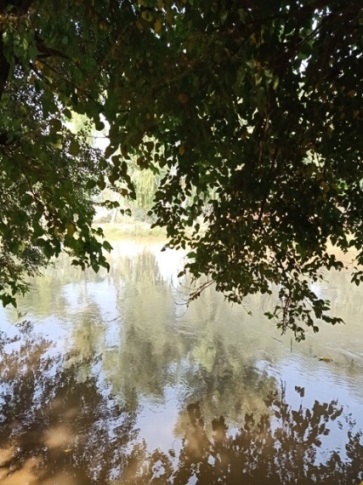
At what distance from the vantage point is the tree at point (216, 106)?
158 cm

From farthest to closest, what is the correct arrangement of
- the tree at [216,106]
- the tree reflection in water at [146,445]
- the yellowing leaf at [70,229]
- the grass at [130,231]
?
1. the grass at [130,231]
2. the tree reflection in water at [146,445]
3. the yellowing leaf at [70,229]
4. the tree at [216,106]

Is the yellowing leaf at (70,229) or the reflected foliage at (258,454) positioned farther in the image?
the reflected foliage at (258,454)

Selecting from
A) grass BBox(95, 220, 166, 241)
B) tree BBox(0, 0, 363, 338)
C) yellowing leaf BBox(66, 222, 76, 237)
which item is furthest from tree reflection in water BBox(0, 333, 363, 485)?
grass BBox(95, 220, 166, 241)

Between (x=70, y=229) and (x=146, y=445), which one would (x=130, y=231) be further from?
(x=70, y=229)

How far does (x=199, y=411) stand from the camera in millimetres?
6066

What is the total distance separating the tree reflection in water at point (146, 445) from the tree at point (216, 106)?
2.63 m

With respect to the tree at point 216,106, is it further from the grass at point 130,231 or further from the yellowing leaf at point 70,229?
the grass at point 130,231

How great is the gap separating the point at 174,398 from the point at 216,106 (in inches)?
213

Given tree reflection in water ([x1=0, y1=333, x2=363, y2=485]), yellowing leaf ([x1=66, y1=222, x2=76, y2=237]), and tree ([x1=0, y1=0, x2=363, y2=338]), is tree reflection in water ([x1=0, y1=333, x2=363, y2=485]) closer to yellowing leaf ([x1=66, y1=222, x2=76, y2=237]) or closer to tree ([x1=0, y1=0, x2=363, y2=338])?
tree ([x1=0, y1=0, x2=363, y2=338])

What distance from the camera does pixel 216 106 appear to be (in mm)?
1788

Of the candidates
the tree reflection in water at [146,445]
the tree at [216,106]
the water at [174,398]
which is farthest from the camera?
the water at [174,398]

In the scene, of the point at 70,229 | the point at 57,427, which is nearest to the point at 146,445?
the point at 57,427

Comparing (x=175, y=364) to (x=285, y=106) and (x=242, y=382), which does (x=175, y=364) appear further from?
(x=285, y=106)

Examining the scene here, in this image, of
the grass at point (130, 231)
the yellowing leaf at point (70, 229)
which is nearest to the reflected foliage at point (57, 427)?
the yellowing leaf at point (70, 229)
